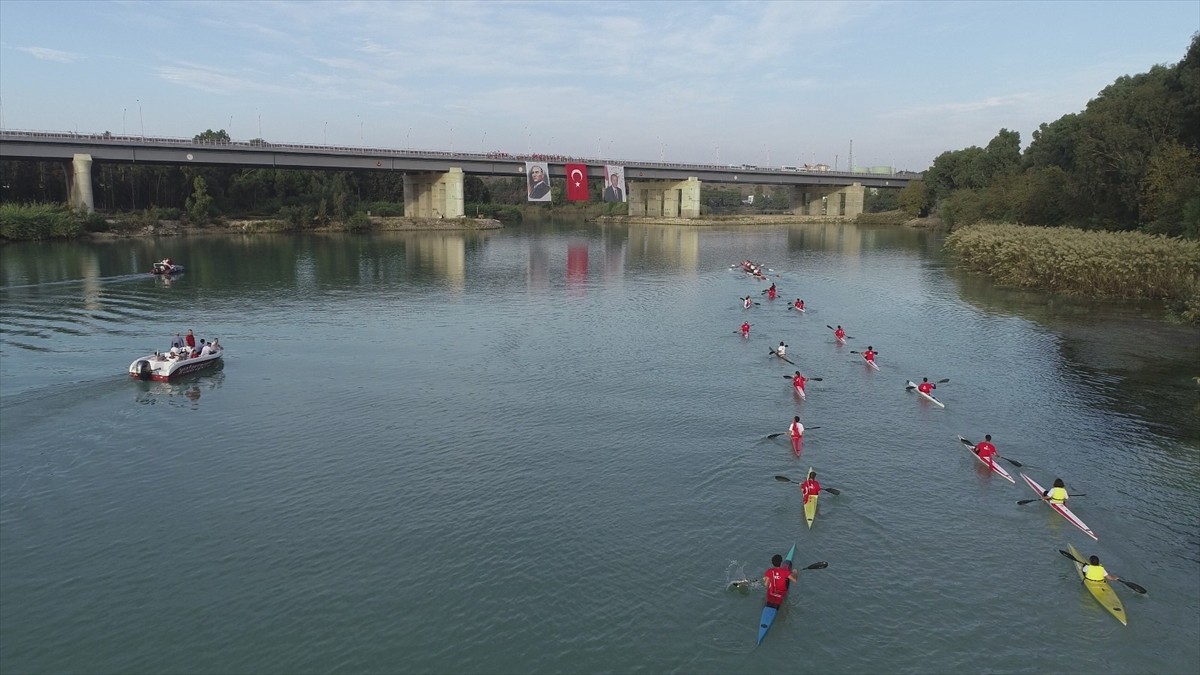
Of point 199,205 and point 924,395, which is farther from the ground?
point 199,205

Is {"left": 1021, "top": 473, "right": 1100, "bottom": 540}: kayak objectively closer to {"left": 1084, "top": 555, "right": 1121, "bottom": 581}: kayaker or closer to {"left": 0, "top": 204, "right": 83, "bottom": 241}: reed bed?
{"left": 1084, "top": 555, "right": 1121, "bottom": 581}: kayaker

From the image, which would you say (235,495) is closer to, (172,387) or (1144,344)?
(172,387)

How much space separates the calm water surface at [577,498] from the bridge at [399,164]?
74.9 m

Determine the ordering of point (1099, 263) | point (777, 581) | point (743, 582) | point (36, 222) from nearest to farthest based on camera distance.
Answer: point (777, 581) → point (743, 582) → point (1099, 263) → point (36, 222)

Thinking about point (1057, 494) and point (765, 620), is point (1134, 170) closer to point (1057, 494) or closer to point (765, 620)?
point (1057, 494)

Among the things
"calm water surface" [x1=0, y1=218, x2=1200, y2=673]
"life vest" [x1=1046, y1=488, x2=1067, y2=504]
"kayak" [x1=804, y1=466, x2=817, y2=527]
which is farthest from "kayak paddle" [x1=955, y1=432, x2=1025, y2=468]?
"kayak" [x1=804, y1=466, x2=817, y2=527]

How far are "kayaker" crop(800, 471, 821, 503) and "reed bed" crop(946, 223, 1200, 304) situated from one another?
133 ft

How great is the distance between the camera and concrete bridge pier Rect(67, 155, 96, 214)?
388ft

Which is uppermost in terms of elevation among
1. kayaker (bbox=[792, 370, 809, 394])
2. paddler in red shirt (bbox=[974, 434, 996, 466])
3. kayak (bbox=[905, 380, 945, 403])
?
Answer: kayaker (bbox=[792, 370, 809, 394])

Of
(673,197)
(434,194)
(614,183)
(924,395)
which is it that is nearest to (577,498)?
(924,395)

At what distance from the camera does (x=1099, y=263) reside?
63438 mm

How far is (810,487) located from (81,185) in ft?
429

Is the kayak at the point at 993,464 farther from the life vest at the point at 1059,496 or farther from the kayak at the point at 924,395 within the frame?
the kayak at the point at 924,395

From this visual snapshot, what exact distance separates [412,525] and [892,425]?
70.6 feet
